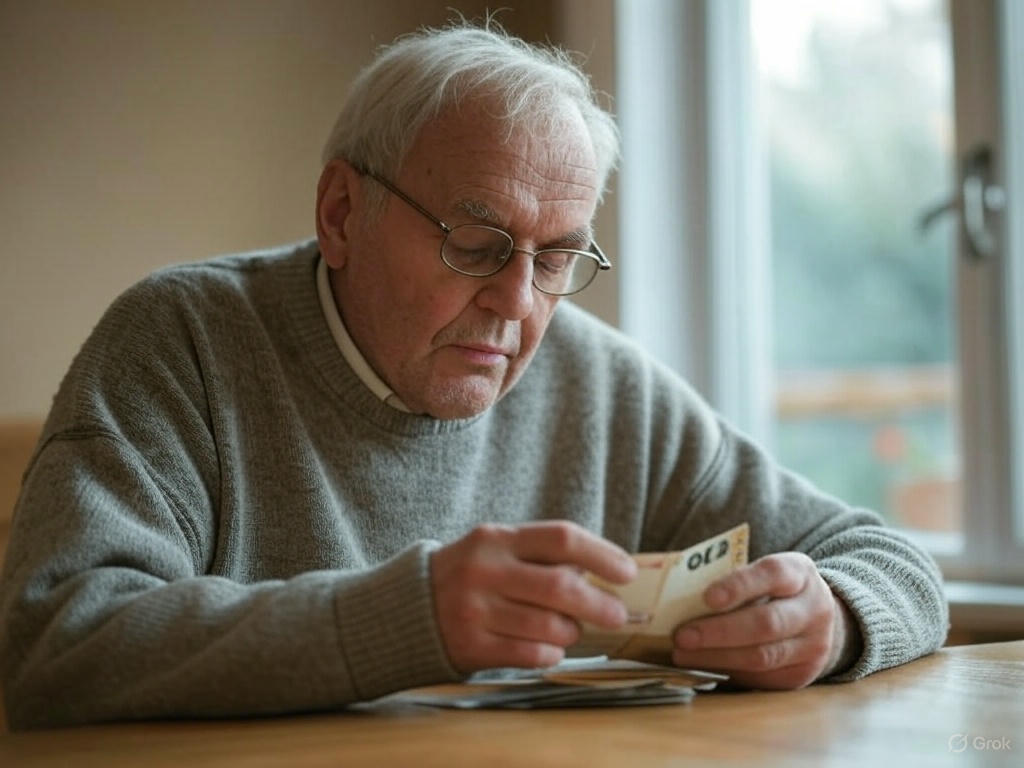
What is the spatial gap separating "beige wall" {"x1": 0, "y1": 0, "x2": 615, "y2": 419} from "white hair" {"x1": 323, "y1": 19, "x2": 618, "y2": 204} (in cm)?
82

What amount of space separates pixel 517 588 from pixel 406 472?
674 millimetres

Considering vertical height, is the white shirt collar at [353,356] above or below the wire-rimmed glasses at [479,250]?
below

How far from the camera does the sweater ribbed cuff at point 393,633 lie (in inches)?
47.7

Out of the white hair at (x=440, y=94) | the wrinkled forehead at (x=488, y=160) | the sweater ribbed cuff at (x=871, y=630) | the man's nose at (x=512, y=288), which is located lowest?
the sweater ribbed cuff at (x=871, y=630)

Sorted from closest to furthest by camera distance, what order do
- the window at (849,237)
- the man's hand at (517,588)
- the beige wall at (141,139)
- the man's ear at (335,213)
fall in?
the man's hand at (517,588) < the man's ear at (335,213) < the beige wall at (141,139) < the window at (849,237)

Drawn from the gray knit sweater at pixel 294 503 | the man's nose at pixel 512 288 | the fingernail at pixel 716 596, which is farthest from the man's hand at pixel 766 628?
the man's nose at pixel 512 288

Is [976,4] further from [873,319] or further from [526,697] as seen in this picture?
[526,697]

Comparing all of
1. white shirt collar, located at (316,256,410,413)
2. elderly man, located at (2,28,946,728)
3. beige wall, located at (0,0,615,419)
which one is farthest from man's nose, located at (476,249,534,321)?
beige wall, located at (0,0,615,419)

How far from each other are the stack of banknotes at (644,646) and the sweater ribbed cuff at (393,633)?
0.12 meters

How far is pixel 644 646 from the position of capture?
1.39m

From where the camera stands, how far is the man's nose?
1687 millimetres

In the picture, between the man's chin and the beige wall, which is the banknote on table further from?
the beige wall

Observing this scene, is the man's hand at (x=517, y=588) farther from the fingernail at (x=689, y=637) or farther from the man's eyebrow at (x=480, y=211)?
the man's eyebrow at (x=480, y=211)

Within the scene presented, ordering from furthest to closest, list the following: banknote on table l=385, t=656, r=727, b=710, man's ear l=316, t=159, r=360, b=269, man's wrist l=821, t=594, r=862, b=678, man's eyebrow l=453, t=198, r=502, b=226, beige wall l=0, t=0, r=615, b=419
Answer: beige wall l=0, t=0, r=615, b=419, man's ear l=316, t=159, r=360, b=269, man's eyebrow l=453, t=198, r=502, b=226, man's wrist l=821, t=594, r=862, b=678, banknote on table l=385, t=656, r=727, b=710
